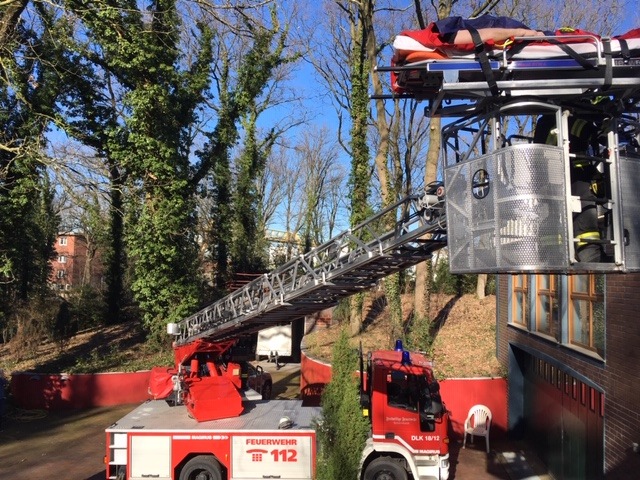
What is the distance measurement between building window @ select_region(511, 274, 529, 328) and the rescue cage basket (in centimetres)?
901

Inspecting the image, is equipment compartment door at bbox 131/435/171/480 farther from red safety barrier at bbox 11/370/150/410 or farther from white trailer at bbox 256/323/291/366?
white trailer at bbox 256/323/291/366

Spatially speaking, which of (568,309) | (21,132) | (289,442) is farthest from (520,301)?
(21,132)

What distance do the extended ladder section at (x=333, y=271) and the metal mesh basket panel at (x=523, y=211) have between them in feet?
6.22

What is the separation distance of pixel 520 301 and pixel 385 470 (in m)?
6.82

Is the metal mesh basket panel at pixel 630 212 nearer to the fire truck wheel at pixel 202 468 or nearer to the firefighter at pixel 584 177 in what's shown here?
the firefighter at pixel 584 177

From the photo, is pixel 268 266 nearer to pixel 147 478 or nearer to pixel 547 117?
pixel 147 478

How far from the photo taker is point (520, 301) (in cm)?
1378

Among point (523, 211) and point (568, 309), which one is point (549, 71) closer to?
point (523, 211)

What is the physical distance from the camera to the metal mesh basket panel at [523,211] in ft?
13.0

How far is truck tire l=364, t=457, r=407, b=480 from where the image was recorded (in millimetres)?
8844

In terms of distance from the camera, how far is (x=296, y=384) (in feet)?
62.1

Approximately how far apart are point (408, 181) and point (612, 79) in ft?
83.9

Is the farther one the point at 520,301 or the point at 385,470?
the point at 520,301

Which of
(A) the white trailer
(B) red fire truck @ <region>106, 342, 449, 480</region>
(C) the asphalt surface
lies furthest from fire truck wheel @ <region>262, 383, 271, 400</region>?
(A) the white trailer
